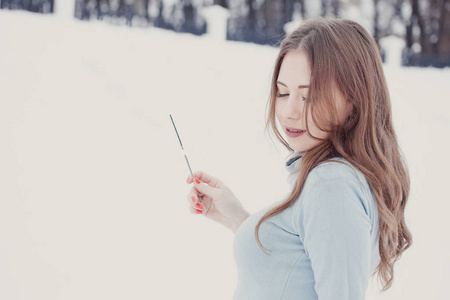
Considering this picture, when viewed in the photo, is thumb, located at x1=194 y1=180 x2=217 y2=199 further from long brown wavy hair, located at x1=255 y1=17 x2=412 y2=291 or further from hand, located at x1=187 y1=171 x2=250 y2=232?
long brown wavy hair, located at x1=255 y1=17 x2=412 y2=291

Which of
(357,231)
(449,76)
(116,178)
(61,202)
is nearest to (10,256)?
(61,202)

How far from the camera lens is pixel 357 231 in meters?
0.69

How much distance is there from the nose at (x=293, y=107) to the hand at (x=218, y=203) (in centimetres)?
40

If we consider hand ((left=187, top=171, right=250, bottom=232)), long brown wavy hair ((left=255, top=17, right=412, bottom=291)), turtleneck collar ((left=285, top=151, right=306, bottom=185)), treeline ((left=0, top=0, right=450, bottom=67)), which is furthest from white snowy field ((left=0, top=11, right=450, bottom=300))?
long brown wavy hair ((left=255, top=17, right=412, bottom=291))

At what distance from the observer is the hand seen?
3.86ft

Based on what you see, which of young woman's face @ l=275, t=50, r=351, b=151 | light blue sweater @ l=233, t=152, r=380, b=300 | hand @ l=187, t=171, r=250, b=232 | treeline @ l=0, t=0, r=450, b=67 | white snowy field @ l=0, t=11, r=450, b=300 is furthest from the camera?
treeline @ l=0, t=0, r=450, b=67

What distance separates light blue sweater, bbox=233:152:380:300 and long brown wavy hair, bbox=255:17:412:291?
1.0 inches

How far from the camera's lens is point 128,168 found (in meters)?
3.16

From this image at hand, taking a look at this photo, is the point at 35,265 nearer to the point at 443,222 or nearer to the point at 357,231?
the point at 357,231

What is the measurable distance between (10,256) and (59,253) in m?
0.30

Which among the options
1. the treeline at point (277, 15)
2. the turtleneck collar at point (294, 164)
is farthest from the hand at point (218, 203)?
the treeline at point (277, 15)

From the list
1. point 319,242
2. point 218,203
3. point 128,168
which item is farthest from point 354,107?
point 128,168

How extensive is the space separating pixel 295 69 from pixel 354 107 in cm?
14

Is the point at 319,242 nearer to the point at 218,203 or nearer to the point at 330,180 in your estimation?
the point at 330,180
